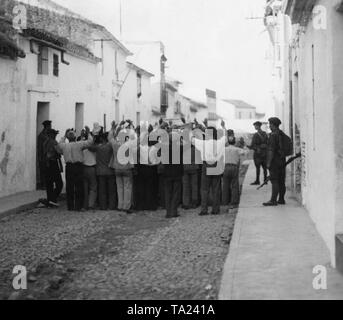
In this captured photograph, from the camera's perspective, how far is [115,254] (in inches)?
308

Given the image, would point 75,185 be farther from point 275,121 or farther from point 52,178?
point 275,121

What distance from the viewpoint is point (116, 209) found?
11.9m

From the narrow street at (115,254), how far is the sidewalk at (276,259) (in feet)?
0.84

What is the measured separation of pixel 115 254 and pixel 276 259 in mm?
2222

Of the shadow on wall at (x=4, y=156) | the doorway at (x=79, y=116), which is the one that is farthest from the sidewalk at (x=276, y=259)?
the doorway at (x=79, y=116)

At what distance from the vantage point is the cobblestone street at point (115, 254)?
6.04m

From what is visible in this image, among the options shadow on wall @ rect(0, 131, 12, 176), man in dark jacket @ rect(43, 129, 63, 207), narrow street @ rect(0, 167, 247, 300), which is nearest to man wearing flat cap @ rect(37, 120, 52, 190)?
man in dark jacket @ rect(43, 129, 63, 207)

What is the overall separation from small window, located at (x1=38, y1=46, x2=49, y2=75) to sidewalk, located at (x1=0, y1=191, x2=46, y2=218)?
367 cm

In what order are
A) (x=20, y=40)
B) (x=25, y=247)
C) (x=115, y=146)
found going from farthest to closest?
1. (x=20, y=40)
2. (x=115, y=146)
3. (x=25, y=247)

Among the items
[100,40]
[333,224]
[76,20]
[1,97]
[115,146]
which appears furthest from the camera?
[100,40]

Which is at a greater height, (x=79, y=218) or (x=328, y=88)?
(x=328, y=88)

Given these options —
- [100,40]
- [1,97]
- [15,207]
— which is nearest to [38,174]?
[1,97]

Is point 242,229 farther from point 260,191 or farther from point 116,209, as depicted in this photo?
point 260,191

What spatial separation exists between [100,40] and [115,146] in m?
12.8
